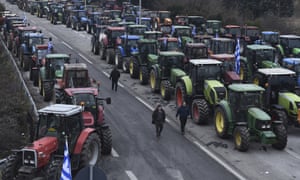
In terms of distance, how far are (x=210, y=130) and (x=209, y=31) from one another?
2644 centimetres

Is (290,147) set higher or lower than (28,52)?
lower

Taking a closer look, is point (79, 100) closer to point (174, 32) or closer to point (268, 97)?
point (268, 97)

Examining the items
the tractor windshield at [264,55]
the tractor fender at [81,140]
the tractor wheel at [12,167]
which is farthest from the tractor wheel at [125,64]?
the tractor wheel at [12,167]

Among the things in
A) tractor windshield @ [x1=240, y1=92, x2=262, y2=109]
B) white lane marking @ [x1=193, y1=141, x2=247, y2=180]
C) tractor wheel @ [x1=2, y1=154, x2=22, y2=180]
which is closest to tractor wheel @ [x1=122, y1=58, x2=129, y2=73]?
white lane marking @ [x1=193, y1=141, x2=247, y2=180]

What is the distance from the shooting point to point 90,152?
51.6ft

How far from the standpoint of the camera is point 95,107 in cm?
1806

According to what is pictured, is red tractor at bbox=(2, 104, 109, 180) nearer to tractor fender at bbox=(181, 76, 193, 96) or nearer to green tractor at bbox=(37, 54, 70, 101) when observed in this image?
tractor fender at bbox=(181, 76, 193, 96)

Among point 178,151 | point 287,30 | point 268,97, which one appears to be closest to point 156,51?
point 268,97

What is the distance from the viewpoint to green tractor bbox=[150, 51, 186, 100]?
2552cm

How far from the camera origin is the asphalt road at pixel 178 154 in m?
16.6

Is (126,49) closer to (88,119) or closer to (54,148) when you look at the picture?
(88,119)

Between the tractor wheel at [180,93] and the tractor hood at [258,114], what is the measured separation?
4.55 metres

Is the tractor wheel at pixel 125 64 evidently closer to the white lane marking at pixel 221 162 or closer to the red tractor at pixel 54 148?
the white lane marking at pixel 221 162

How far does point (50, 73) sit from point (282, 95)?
36.8ft
